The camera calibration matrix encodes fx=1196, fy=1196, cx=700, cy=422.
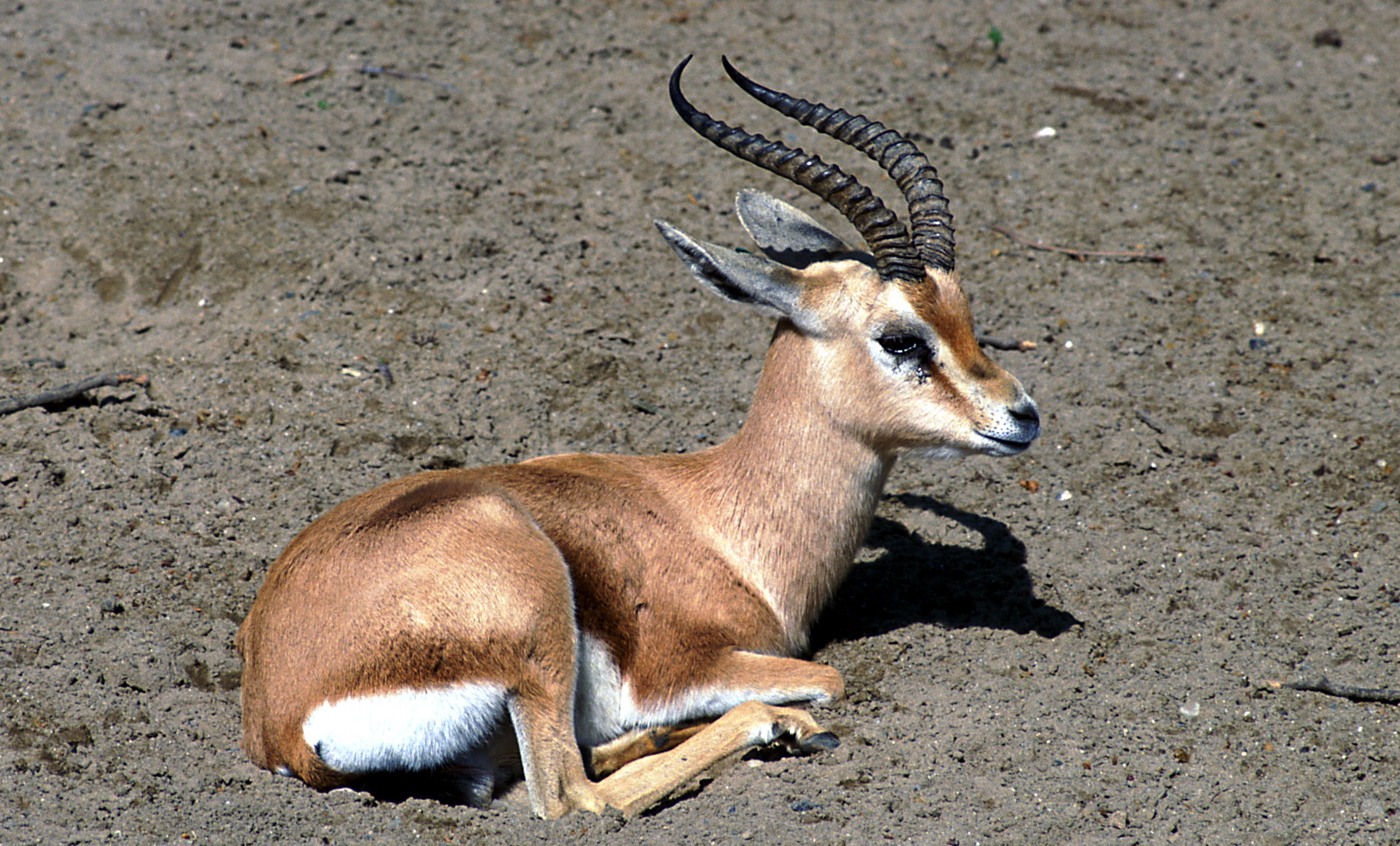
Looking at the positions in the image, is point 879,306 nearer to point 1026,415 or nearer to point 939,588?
point 1026,415

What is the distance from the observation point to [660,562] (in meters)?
4.91

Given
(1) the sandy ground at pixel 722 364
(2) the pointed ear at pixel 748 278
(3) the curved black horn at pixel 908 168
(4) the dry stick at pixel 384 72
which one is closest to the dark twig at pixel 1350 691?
(1) the sandy ground at pixel 722 364

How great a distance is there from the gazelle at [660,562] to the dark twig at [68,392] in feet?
7.42

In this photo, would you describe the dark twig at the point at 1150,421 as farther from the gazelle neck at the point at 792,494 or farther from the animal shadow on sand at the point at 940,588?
the gazelle neck at the point at 792,494

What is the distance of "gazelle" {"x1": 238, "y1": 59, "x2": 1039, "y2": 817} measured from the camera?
13.7 feet

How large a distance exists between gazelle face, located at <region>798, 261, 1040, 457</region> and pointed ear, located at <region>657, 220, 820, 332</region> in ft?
0.17

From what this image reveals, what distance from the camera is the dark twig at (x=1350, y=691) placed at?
4.69 m

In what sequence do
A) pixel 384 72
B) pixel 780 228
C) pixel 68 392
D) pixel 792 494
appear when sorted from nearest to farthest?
pixel 792 494, pixel 780 228, pixel 68 392, pixel 384 72

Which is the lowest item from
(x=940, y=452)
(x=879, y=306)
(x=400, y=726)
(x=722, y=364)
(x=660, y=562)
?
(x=722, y=364)

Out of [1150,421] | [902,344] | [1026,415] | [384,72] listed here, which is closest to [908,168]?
[902,344]

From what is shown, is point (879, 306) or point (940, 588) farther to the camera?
point (940, 588)

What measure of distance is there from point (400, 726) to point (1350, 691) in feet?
12.0

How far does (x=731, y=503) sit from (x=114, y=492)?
3026 millimetres

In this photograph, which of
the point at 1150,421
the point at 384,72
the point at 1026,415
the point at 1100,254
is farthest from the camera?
the point at 384,72
